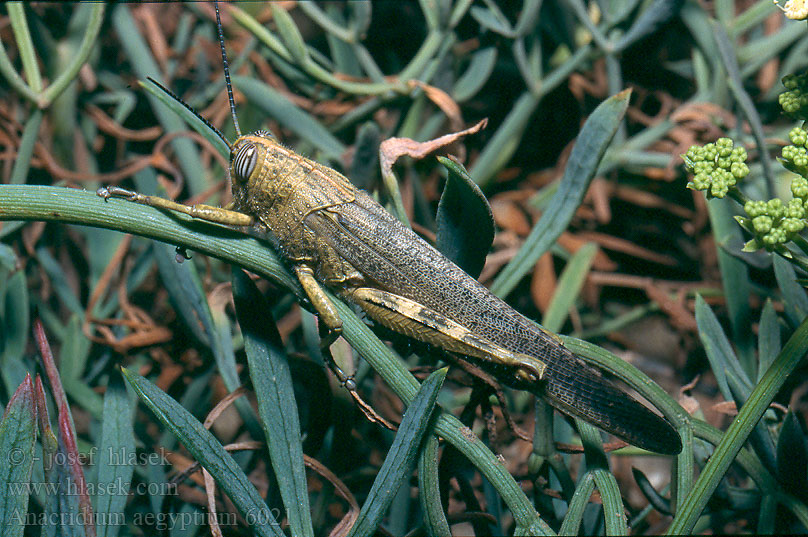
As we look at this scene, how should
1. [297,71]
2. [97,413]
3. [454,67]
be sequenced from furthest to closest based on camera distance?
1. [454,67]
2. [297,71]
3. [97,413]

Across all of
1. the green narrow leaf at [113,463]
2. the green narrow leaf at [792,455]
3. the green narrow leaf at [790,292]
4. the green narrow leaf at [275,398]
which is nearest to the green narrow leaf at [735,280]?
the green narrow leaf at [790,292]

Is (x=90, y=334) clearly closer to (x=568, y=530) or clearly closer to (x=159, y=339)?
(x=159, y=339)

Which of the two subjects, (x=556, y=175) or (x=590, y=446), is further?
(x=556, y=175)

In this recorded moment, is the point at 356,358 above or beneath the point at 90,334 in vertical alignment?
beneath

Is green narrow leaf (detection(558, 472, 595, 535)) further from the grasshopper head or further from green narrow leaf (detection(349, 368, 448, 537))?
the grasshopper head

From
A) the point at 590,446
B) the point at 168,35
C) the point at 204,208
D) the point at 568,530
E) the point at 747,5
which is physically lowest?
the point at 568,530

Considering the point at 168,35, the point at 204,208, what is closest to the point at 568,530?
the point at 204,208

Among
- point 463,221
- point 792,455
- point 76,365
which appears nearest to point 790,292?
point 792,455

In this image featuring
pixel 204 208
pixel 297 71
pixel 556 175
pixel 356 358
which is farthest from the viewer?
pixel 556 175
